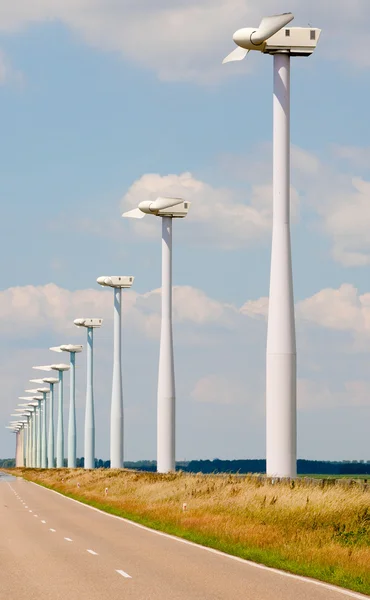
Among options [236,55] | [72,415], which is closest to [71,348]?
[72,415]

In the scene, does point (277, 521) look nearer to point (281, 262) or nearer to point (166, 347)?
point (281, 262)

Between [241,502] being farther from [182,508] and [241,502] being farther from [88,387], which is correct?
[88,387]

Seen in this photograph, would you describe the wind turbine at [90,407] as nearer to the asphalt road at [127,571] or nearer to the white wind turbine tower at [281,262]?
the white wind turbine tower at [281,262]

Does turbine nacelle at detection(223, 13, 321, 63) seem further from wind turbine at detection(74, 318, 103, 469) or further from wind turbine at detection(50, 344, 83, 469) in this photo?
wind turbine at detection(50, 344, 83, 469)

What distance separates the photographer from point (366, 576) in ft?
65.2

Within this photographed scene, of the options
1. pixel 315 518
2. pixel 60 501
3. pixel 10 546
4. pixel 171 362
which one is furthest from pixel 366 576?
pixel 171 362

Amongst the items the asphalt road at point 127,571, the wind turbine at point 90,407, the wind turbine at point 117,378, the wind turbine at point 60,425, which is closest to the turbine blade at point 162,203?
the wind turbine at point 117,378

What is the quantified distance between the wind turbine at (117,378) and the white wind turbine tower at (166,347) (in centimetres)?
2143

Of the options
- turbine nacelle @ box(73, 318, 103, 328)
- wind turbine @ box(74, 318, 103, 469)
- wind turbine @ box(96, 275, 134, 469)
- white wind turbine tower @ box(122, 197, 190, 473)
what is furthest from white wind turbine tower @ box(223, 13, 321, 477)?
turbine nacelle @ box(73, 318, 103, 328)

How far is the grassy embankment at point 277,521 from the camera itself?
22.3 m

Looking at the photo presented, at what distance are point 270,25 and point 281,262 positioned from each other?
806 cm

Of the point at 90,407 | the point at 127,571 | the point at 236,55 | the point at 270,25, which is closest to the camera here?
the point at 127,571

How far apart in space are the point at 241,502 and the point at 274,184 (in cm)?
1149

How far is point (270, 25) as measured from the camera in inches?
1566
